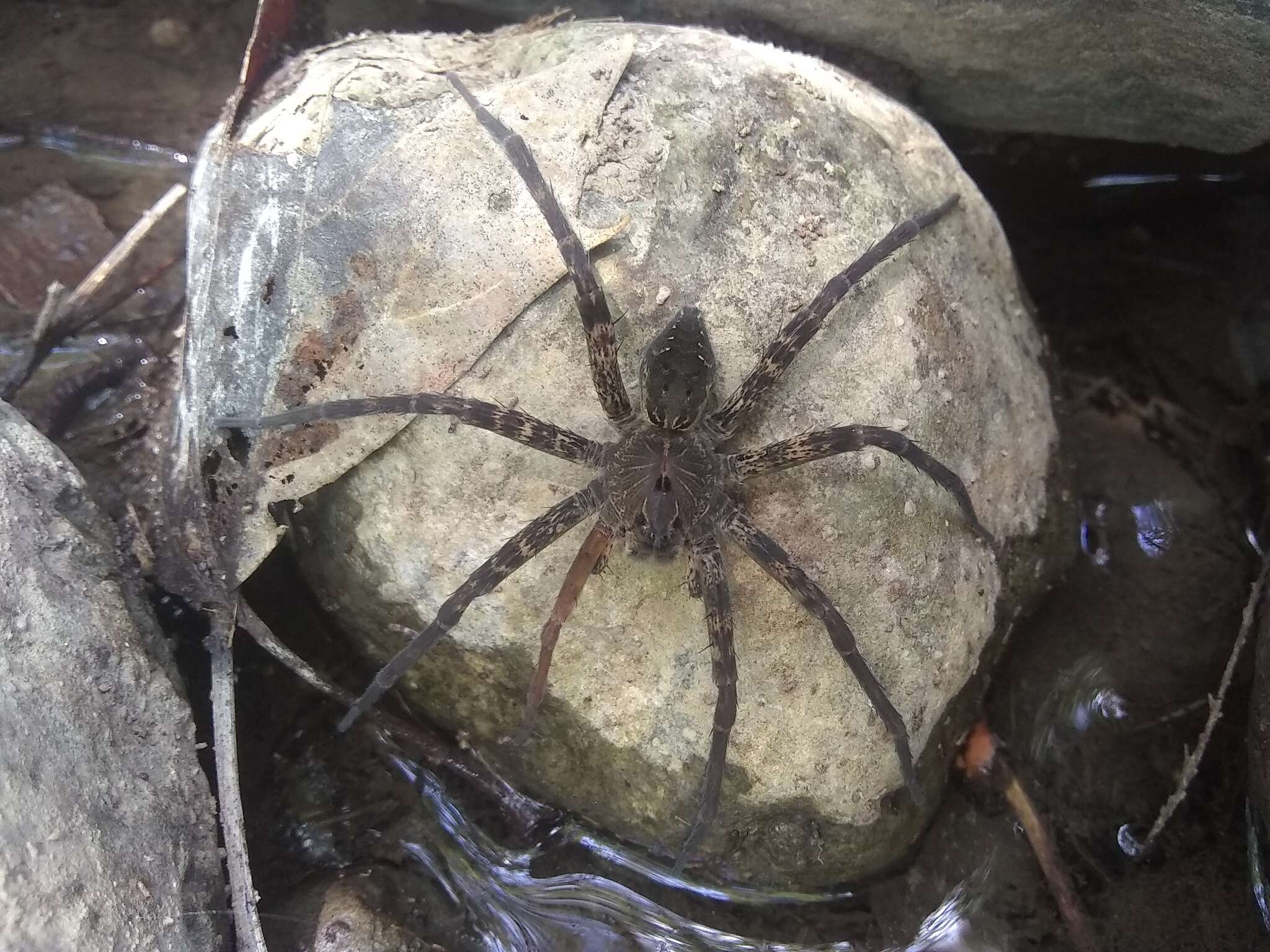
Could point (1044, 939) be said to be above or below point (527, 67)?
below

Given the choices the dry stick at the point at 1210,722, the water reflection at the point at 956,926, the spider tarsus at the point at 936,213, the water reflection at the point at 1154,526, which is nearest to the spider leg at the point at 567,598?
the spider tarsus at the point at 936,213

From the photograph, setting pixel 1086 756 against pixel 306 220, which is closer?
pixel 306 220

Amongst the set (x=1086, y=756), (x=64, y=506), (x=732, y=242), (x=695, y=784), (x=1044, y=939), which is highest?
(x=732, y=242)

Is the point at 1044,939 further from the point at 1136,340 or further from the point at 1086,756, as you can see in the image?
the point at 1136,340

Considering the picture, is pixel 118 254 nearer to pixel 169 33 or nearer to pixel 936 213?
pixel 169 33

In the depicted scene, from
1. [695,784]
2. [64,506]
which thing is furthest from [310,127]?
[695,784]

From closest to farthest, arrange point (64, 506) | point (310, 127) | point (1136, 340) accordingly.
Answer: point (64, 506), point (310, 127), point (1136, 340)

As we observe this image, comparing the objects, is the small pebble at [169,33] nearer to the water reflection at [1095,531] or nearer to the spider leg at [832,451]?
the spider leg at [832,451]

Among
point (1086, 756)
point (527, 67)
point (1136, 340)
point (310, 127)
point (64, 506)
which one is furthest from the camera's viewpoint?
point (1136, 340)
